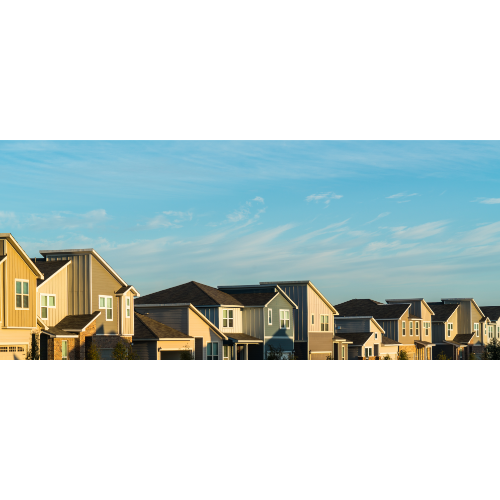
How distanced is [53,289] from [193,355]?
32.6 ft

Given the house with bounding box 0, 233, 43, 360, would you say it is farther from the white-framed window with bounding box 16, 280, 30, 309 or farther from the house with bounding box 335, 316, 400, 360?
the house with bounding box 335, 316, 400, 360

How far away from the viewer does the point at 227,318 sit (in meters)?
42.8

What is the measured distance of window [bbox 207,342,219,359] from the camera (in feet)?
132

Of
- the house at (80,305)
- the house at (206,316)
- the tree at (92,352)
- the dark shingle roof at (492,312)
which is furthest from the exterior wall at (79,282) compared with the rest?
the dark shingle roof at (492,312)

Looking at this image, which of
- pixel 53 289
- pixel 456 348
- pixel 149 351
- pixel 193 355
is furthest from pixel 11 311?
pixel 456 348

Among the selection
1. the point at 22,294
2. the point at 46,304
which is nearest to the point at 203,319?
the point at 46,304

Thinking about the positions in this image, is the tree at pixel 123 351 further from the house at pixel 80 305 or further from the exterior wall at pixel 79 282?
the exterior wall at pixel 79 282

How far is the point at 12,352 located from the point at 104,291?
7.99 metres

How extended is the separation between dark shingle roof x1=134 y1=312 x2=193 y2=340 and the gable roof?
4105 centimetres

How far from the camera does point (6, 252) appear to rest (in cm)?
2627

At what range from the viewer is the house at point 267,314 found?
44250mm

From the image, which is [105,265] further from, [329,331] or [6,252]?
[329,331]

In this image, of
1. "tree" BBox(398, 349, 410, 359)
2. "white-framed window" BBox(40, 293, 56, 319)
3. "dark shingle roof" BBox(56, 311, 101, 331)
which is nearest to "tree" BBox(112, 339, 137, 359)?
"dark shingle roof" BBox(56, 311, 101, 331)

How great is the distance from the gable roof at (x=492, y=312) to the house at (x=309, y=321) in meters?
26.0
